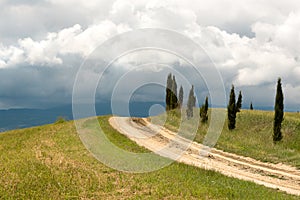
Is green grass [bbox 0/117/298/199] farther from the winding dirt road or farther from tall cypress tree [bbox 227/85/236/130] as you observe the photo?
tall cypress tree [bbox 227/85/236/130]

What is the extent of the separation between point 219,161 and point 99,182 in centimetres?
1565

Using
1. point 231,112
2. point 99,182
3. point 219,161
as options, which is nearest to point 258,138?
point 231,112

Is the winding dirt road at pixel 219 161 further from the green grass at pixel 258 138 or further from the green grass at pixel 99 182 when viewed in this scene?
the green grass at pixel 99 182

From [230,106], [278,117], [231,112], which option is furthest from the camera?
[230,106]

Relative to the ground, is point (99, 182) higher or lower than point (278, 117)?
lower

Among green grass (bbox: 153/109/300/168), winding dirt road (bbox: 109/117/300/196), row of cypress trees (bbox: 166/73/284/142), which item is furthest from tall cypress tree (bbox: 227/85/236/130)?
winding dirt road (bbox: 109/117/300/196)

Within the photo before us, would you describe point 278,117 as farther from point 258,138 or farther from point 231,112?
point 231,112

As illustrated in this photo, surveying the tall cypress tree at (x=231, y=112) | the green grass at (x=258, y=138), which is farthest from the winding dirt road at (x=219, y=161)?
the tall cypress tree at (x=231, y=112)

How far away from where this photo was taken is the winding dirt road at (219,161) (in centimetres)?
2529

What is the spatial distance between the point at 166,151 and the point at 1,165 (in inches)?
641

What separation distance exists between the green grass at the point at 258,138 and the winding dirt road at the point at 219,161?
7.01 feet

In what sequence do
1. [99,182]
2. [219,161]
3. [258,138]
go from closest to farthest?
Answer: [99,182], [219,161], [258,138]

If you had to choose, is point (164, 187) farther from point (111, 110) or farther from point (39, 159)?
point (39, 159)

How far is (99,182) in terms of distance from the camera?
19.9 m
